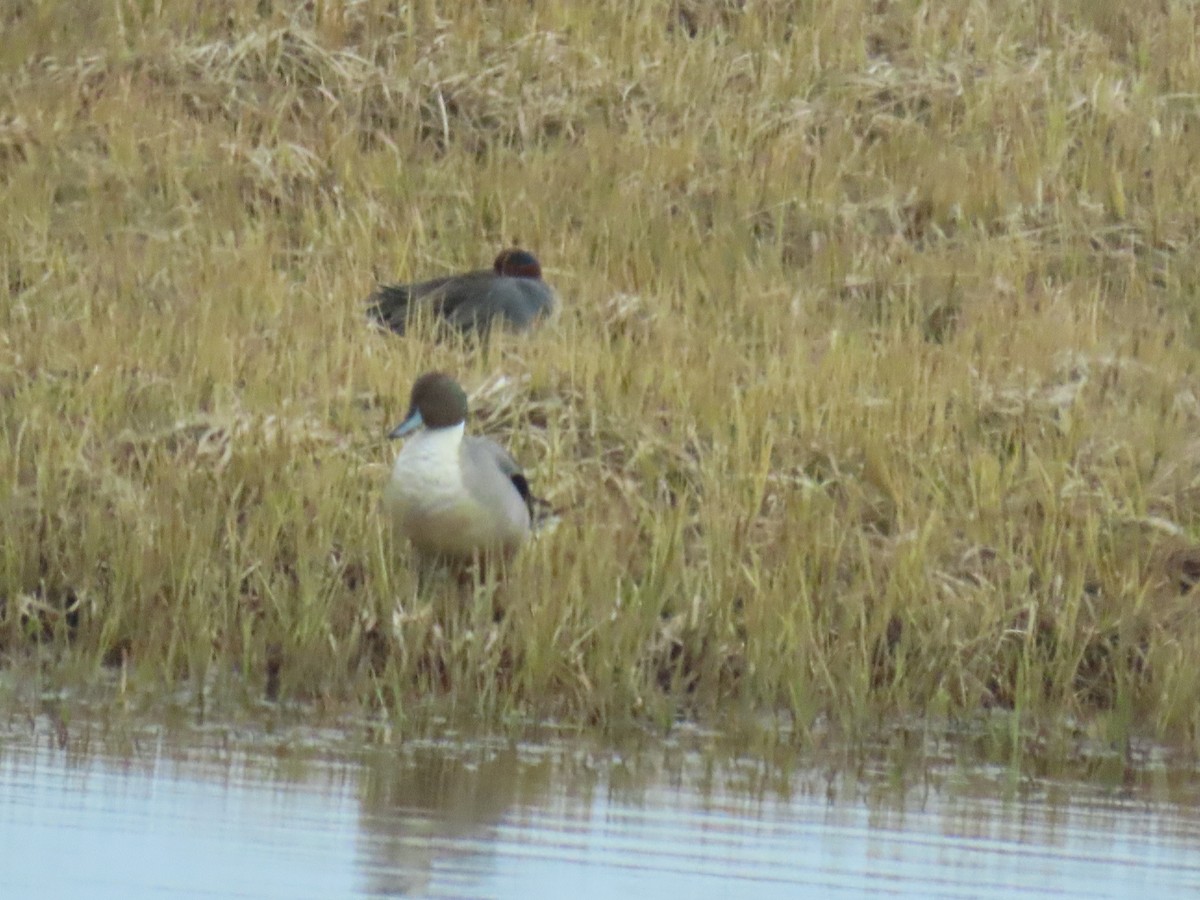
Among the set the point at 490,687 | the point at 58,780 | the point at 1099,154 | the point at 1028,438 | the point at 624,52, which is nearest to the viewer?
the point at 58,780

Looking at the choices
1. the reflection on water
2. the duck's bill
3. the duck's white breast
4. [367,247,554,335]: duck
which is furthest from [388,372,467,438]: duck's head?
[367,247,554,335]: duck

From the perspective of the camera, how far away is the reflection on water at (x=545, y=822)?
4141mm

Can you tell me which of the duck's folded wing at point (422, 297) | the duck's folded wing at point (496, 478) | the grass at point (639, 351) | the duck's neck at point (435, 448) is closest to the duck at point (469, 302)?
the duck's folded wing at point (422, 297)

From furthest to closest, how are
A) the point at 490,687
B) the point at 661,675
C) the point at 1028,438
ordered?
the point at 1028,438 < the point at 661,675 < the point at 490,687

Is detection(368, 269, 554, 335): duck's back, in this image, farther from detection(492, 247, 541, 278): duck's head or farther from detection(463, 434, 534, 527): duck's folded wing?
detection(463, 434, 534, 527): duck's folded wing

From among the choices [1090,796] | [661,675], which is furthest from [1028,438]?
[1090,796]

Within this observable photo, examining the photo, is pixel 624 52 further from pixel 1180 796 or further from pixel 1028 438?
pixel 1180 796

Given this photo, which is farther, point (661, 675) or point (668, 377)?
point (668, 377)

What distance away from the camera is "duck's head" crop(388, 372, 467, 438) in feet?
22.0

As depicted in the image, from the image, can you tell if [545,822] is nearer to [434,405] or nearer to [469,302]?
[434,405]

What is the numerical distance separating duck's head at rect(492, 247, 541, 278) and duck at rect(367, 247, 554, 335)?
→ 0.25 feet

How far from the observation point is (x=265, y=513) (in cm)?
654

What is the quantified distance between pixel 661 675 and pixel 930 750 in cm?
75

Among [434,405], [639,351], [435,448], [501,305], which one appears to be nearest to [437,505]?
[435,448]
